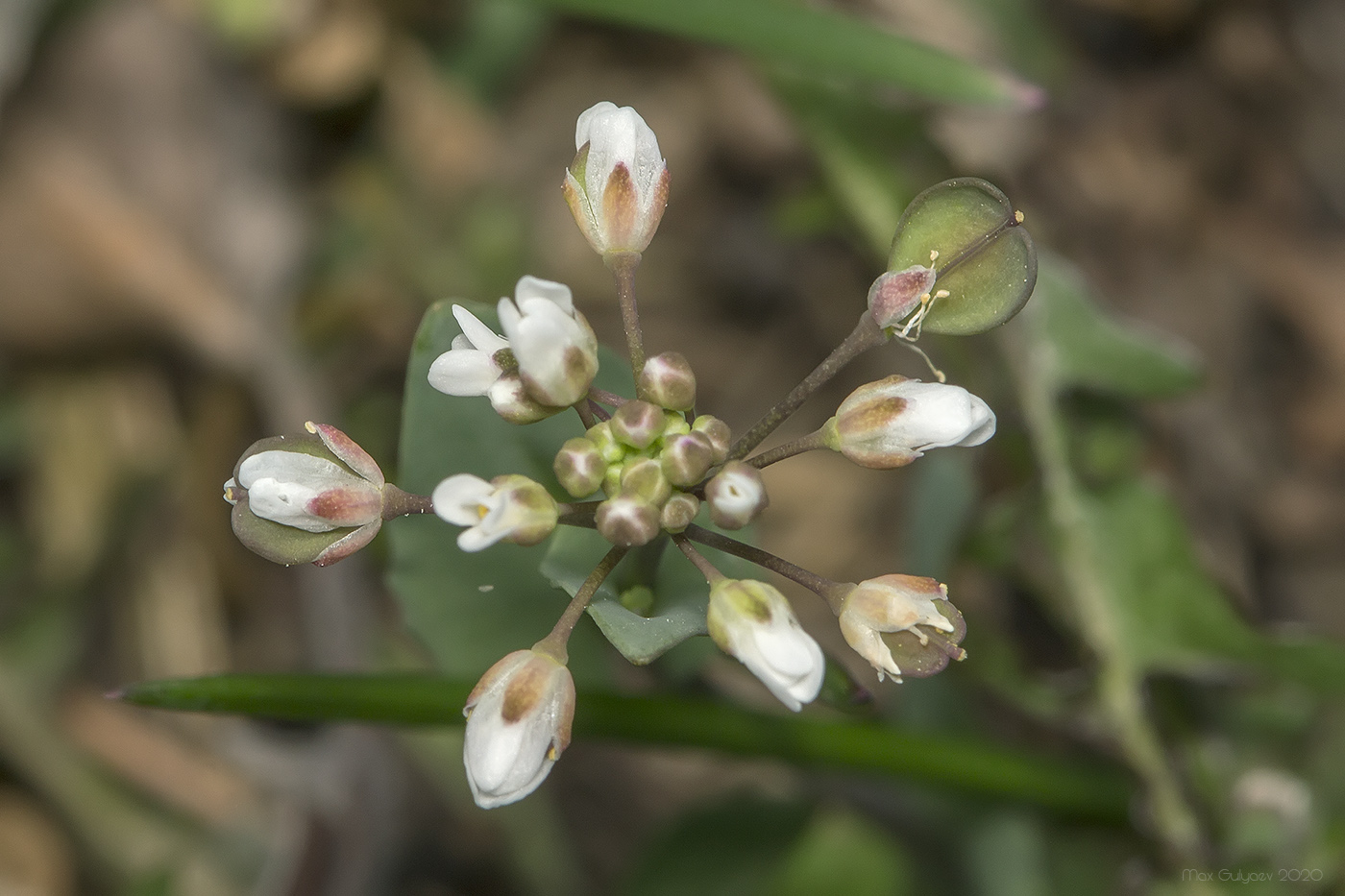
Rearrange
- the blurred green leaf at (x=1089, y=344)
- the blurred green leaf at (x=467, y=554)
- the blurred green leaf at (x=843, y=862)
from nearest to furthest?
1. the blurred green leaf at (x=467, y=554)
2. the blurred green leaf at (x=1089, y=344)
3. the blurred green leaf at (x=843, y=862)

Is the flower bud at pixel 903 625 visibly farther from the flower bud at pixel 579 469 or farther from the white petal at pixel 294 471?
the white petal at pixel 294 471

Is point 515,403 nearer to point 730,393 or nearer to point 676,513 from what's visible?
point 676,513

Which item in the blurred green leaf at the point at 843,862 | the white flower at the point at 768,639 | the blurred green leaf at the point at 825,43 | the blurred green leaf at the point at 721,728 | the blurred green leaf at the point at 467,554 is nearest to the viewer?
the white flower at the point at 768,639

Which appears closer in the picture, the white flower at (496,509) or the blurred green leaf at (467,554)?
the white flower at (496,509)

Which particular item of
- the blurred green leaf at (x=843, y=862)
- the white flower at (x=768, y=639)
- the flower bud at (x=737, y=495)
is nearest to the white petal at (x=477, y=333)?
the flower bud at (x=737, y=495)

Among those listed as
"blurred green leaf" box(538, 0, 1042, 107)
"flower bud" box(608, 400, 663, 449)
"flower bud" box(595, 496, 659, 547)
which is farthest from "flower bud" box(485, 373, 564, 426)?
"blurred green leaf" box(538, 0, 1042, 107)

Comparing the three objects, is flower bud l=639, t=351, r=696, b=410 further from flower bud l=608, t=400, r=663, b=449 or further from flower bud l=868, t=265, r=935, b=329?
flower bud l=868, t=265, r=935, b=329
